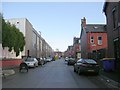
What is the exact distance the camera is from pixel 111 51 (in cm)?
2914

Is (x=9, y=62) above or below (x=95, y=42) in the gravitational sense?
below

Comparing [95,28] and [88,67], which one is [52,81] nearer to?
[88,67]

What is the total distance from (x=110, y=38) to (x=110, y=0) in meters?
4.19

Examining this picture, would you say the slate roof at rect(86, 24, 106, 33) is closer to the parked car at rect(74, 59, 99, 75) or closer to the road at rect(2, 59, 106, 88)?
the parked car at rect(74, 59, 99, 75)

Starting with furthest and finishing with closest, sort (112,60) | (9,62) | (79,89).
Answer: (9,62)
(112,60)
(79,89)

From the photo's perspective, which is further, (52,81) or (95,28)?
(95,28)

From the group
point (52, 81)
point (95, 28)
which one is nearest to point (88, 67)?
point (52, 81)

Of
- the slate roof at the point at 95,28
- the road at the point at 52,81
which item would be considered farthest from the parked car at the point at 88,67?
the slate roof at the point at 95,28

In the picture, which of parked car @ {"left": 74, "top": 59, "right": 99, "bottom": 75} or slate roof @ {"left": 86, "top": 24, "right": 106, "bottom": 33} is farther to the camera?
slate roof @ {"left": 86, "top": 24, "right": 106, "bottom": 33}

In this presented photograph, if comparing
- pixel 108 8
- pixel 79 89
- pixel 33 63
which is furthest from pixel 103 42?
pixel 79 89

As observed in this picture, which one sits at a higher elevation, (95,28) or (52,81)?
(95,28)

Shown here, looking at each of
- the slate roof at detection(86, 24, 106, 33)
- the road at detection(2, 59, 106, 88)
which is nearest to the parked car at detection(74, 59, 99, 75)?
the road at detection(2, 59, 106, 88)

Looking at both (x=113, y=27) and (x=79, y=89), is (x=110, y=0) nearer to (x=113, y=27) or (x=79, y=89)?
(x=113, y=27)

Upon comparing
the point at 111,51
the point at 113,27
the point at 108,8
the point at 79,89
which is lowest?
the point at 79,89
